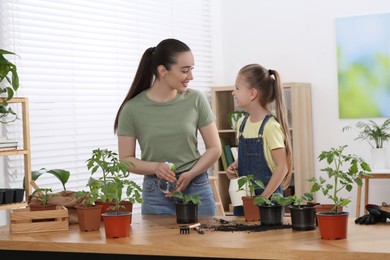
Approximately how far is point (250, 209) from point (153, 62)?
3.69 feet

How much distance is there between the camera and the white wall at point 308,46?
22.2ft

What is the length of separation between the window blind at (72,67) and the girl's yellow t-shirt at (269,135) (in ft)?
6.50

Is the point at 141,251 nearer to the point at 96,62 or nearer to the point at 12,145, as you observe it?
the point at 12,145

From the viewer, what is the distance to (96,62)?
579cm

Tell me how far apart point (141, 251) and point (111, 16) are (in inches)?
151

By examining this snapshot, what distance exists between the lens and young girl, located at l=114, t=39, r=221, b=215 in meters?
3.46

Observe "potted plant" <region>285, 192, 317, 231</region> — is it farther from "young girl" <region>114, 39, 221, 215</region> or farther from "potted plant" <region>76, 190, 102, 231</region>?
"young girl" <region>114, 39, 221, 215</region>

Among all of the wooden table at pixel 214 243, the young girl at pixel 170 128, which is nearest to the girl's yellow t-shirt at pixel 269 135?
the young girl at pixel 170 128

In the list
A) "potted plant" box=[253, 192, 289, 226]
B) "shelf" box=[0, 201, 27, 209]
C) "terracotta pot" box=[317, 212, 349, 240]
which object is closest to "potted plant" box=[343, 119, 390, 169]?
"shelf" box=[0, 201, 27, 209]

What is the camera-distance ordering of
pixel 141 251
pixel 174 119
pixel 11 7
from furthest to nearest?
1. pixel 11 7
2. pixel 174 119
3. pixel 141 251

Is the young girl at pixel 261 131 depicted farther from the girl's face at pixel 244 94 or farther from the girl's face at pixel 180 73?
the girl's face at pixel 180 73

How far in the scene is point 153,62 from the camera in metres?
3.65

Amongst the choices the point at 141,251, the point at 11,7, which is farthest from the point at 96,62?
the point at 141,251

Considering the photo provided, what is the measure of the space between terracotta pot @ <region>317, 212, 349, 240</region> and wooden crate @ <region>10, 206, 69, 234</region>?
103 centimetres
